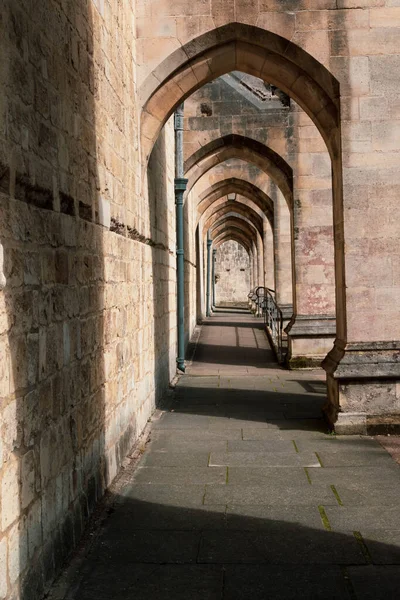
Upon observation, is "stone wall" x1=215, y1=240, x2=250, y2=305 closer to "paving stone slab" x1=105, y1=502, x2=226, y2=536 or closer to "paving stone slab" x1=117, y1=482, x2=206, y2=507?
"paving stone slab" x1=117, y1=482, x2=206, y2=507

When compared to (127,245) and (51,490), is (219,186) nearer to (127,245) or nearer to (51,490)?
(127,245)

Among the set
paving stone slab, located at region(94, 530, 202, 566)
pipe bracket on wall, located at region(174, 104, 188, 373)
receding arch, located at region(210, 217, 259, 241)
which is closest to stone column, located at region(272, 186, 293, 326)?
pipe bracket on wall, located at region(174, 104, 188, 373)

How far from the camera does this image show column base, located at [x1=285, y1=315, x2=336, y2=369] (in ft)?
37.1

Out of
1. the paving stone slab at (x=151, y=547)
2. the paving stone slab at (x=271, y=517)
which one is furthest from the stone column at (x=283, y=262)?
the paving stone slab at (x=151, y=547)

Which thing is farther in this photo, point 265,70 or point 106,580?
point 265,70

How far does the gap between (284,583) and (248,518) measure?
3.06 feet

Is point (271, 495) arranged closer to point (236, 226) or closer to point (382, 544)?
point (382, 544)

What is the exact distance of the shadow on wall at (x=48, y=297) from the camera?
2.78 metres

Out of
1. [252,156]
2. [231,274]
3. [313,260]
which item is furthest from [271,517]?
[231,274]

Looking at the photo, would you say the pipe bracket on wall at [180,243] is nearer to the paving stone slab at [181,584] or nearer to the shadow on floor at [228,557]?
the shadow on floor at [228,557]

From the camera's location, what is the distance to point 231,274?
4503 cm

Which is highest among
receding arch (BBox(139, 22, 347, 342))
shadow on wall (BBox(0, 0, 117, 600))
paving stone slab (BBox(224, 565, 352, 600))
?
receding arch (BBox(139, 22, 347, 342))

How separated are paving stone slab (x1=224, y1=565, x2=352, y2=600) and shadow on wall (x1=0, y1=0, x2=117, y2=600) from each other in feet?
2.59

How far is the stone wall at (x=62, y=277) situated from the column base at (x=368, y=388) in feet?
5.67
